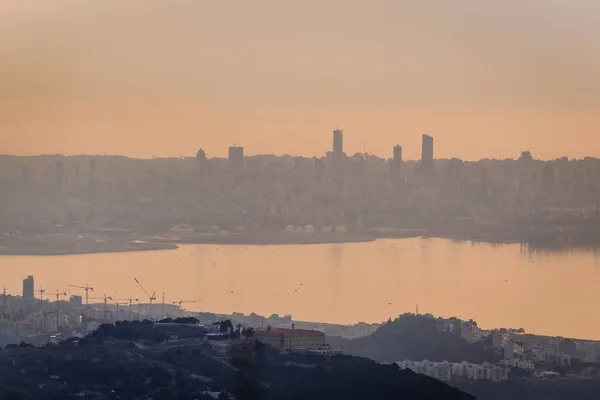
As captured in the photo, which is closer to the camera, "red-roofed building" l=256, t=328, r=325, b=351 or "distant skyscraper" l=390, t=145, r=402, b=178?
"red-roofed building" l=256, t=328, r=325, b=351

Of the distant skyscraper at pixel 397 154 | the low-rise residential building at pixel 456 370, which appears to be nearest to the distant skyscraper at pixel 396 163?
the distant skyscraper at pixel 397 154

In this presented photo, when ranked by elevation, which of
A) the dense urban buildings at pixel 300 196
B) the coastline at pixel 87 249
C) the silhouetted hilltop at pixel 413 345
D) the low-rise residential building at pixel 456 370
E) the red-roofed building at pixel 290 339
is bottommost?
the low-rise residential building at pixel 456 370

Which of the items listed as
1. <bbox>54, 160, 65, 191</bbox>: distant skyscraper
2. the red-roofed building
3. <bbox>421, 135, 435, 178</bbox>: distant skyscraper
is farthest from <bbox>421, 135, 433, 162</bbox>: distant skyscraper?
the red-roofed building

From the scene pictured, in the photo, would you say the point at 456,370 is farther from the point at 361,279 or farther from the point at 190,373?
the point at 361,279

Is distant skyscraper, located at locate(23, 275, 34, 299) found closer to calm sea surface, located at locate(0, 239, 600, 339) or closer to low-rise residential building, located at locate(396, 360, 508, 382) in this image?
calm sea surface, located at locate(0, 239, 600, 339)

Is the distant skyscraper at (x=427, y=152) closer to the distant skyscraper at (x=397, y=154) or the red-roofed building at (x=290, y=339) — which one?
the distant skyscraper at (x=397, y=154)

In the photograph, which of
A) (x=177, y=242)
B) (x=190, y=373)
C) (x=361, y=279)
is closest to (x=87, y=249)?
(x=177, y=242)
